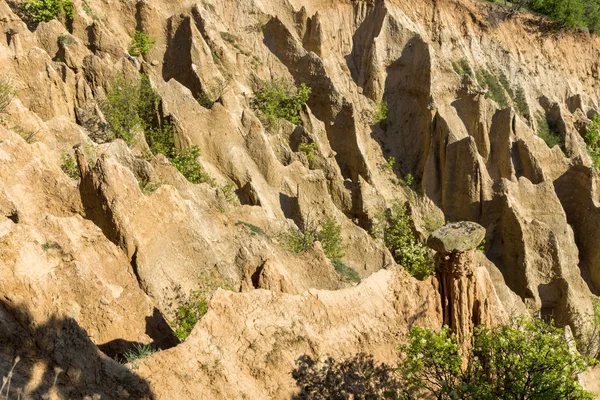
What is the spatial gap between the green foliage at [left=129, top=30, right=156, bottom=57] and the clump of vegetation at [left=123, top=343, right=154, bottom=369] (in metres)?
21.6

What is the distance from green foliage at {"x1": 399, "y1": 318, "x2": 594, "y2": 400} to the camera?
9.81 m

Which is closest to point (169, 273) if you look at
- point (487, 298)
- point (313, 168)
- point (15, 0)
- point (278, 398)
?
point (278, 398)

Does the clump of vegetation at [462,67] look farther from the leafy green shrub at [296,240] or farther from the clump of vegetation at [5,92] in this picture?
the clump of vegetation at [5,92]

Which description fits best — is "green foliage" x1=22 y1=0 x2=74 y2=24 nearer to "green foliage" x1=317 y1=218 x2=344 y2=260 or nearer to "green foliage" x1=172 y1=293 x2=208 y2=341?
"green foliage" x1=317 y1=218 x2=344 y2=260

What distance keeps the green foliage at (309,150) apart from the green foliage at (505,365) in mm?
16132

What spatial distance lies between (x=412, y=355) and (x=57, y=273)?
24.5 ft

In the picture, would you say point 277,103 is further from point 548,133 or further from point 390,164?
point 548,133

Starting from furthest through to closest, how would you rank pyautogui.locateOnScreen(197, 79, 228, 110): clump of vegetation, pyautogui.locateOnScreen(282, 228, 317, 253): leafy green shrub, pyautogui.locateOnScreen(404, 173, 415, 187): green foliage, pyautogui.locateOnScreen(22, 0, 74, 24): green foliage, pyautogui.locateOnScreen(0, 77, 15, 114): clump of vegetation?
pyautogui.locateOnScreen(404, 173, 415, 187): green foliage
pyautogui.locateOnScreen(197, 79, 228, 110): clump of vegetation
pyautogui.locateOnScreen(22, 0, 74, 24): green foliage
pyautogui.locateOnScreen(282, 228, 317, 253): leafy green shrub
pyautogui.locateOnScreen(0, 77, 15, 114): clump of vegetation

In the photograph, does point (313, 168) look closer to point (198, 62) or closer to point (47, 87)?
point (198, 62)

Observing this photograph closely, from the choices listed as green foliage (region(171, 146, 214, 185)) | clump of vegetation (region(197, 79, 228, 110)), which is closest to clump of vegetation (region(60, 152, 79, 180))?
green foliage (region(171, 146, 214, 185))

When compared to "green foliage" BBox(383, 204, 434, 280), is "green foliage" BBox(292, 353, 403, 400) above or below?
below

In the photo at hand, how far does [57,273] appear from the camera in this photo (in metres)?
10.5

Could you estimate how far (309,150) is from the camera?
26.5m

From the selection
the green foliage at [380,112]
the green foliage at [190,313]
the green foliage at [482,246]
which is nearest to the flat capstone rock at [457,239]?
the green foliage at [190,313]
